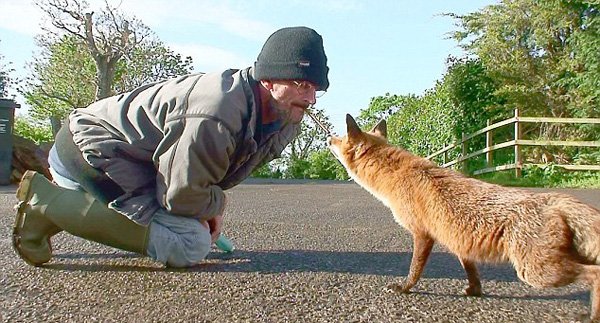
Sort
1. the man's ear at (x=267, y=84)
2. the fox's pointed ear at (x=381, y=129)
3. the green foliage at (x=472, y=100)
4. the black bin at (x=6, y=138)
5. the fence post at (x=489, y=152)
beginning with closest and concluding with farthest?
1. the man's ear at (x=267, y=84)
2. the fox's pointed ear at (x=381, y=129)
3. the black bin at (x=6, y=138)
4. the fence post at (x=489, y=152)
5. the green foliage at (x=472, y=100)

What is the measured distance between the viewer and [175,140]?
2637mm

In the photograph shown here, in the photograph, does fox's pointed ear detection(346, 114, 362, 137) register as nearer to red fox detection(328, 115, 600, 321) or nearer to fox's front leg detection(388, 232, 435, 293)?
red fox detection(328, 115, 600, 321)

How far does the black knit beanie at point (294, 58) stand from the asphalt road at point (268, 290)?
38.3 inches

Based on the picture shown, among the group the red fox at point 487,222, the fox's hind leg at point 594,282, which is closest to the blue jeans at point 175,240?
the red fox at point 487,222

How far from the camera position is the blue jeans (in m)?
2.88

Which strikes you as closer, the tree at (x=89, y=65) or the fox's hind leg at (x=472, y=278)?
the fox's hind leg at (x=472, y=278)

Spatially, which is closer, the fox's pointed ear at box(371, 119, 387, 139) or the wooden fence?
the fox's pointed ear at box(371, 119, 387, 139)

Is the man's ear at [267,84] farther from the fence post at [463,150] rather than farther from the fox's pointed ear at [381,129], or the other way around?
the fence post at [463,150]

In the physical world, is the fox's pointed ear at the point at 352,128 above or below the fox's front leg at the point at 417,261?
above

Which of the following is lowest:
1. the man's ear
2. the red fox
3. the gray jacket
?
the red fox

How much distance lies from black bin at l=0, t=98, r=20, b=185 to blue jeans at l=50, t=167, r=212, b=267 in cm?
870

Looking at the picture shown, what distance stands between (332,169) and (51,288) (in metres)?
21.4

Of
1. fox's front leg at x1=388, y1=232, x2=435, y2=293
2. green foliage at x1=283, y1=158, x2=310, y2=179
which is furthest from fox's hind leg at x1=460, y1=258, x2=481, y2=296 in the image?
green foliage at x1=283, y1=158, x2=310, y2=179

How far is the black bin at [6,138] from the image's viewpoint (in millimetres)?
10414
